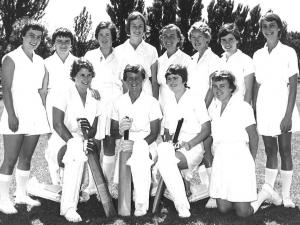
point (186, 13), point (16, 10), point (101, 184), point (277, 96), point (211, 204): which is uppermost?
point (16, 10)

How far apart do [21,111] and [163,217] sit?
209cm

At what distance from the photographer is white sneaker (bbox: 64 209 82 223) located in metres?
4.45

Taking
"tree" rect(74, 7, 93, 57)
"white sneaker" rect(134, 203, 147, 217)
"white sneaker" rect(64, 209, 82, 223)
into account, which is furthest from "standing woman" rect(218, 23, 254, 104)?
"tree" rect(74, 7, 93, 57)

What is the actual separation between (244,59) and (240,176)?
1.60 m

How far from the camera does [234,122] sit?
4.62m

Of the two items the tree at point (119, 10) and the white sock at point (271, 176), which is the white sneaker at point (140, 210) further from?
the tree at point (119, 10)

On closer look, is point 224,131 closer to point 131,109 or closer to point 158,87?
point 131,109

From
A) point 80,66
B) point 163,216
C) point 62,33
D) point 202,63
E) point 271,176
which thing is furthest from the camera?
point 202,63

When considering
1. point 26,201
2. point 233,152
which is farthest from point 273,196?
point 26,201

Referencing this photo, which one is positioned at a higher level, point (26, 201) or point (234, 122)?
point (234, 122)

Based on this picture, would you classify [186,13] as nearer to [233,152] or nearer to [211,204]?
[211,204]

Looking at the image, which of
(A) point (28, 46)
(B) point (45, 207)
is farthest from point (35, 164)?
(A) point (28, 46)

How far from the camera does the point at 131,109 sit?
16.8 ft

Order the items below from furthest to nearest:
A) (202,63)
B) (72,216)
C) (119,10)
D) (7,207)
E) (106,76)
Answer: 1. (119,10)
2. (106,76)
3. (202,63)
4. (7,207)
5. (72,216)
